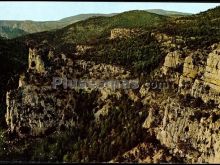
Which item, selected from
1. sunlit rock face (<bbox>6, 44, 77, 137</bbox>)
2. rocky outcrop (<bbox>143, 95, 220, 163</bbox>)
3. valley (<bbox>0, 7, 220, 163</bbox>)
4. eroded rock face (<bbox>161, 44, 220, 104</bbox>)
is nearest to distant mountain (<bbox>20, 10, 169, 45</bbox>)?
valley (<bbox>0, 7, 220, 163</bbox>)

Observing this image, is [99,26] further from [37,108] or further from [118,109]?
[118,109]

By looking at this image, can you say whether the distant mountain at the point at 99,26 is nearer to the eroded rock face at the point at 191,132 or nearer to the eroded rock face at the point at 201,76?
the eroded rock face at the point at 201,76

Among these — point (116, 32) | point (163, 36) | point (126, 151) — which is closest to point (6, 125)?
point (126, 151)

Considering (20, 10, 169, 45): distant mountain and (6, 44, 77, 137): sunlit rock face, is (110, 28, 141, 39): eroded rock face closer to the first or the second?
(20, 10, 169, 45): distant mountain

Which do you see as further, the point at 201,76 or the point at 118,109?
the point at 118,109

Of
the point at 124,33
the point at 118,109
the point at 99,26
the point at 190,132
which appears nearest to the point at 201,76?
the point at 190,132

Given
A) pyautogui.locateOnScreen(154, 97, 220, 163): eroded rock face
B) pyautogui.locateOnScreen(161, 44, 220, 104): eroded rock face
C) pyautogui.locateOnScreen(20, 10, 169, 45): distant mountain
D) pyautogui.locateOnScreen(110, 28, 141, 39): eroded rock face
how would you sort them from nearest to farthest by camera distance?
pyautogui.locateOnScreen(154, 97, 220, 163): eroded rock face → pyautogui.locateOnScreen(161, 44, 220, 104): eroded rock face → pyautogui.locateOnScreen(110, 28, 141, 39): eroded rock face → pyautogui.locateOnScreen(20, 10, 169, 45): distant mountain

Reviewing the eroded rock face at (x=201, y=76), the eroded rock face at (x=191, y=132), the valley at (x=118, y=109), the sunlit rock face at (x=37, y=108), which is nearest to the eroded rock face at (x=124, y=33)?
the valley at (x=118, y=109)

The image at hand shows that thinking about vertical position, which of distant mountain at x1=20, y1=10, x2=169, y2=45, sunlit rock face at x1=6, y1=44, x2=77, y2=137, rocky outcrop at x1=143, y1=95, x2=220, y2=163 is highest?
rocky outcrop at x1=143, y1=95, x2=220, y2=163

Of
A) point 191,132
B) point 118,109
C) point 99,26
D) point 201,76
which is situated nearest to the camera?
point 191,132

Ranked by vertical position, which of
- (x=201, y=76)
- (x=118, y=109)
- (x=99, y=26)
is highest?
(x=201, y=76)

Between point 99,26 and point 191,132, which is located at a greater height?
point 191,132

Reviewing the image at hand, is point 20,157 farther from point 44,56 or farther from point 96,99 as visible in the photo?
point 44,56
